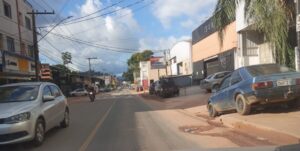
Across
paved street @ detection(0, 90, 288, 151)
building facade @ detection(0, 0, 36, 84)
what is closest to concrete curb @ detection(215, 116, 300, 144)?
paved street @ detection(0, 90, 288, 151)

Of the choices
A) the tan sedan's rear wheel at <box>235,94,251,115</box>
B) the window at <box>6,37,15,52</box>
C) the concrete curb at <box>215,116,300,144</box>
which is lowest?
the concrete curb at <box>215,116,300,144</box>

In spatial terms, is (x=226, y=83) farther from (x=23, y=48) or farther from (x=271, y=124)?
(x=23, y=48)

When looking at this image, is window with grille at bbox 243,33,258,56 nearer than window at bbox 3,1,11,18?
Yes

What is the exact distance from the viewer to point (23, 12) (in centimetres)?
A: 4288

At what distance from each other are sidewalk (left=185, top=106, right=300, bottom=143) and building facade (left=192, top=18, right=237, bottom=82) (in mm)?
20536

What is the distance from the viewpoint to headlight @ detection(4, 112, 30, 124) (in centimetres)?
1058

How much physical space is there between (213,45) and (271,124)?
114 ft

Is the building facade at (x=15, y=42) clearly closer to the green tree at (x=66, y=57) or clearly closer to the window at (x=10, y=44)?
the window at (x=10, y=44)

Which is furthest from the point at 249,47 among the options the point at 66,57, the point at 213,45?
the point at 66,57

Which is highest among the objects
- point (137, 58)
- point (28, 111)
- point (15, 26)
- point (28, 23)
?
point (28, 23)

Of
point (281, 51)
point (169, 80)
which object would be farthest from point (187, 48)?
point (281, 51)

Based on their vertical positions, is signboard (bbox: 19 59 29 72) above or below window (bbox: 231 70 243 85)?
above

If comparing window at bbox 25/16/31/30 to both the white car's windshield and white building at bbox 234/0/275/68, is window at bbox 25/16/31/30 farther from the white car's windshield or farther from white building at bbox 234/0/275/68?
the white car's windshield

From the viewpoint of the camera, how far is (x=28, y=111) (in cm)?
1109
